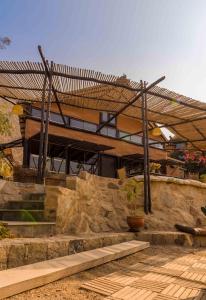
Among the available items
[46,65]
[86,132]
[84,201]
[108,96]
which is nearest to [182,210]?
[84,201]

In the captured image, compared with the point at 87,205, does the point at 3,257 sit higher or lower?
lower

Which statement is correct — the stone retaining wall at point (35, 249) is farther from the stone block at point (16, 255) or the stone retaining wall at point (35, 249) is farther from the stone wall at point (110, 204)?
the stone wall at point (110, 204)

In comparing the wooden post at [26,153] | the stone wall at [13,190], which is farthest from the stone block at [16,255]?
the wooden post at [26,153]

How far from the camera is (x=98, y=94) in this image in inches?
489

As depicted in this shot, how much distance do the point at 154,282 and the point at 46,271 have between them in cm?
160

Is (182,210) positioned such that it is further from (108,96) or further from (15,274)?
(15,274)

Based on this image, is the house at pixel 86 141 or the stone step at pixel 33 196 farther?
the house at pixel 86 141

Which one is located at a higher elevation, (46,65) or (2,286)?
(46,65)

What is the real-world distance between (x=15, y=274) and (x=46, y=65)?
295 inches

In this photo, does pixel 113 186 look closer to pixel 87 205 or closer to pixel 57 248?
pixel 87 205

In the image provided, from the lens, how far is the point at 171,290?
3.91m

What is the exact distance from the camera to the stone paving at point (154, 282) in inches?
144

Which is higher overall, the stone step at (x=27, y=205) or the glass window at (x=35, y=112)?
the glass window at (x=35, y=112)

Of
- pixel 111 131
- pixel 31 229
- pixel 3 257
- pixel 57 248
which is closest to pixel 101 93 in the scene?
pixel 111 131
